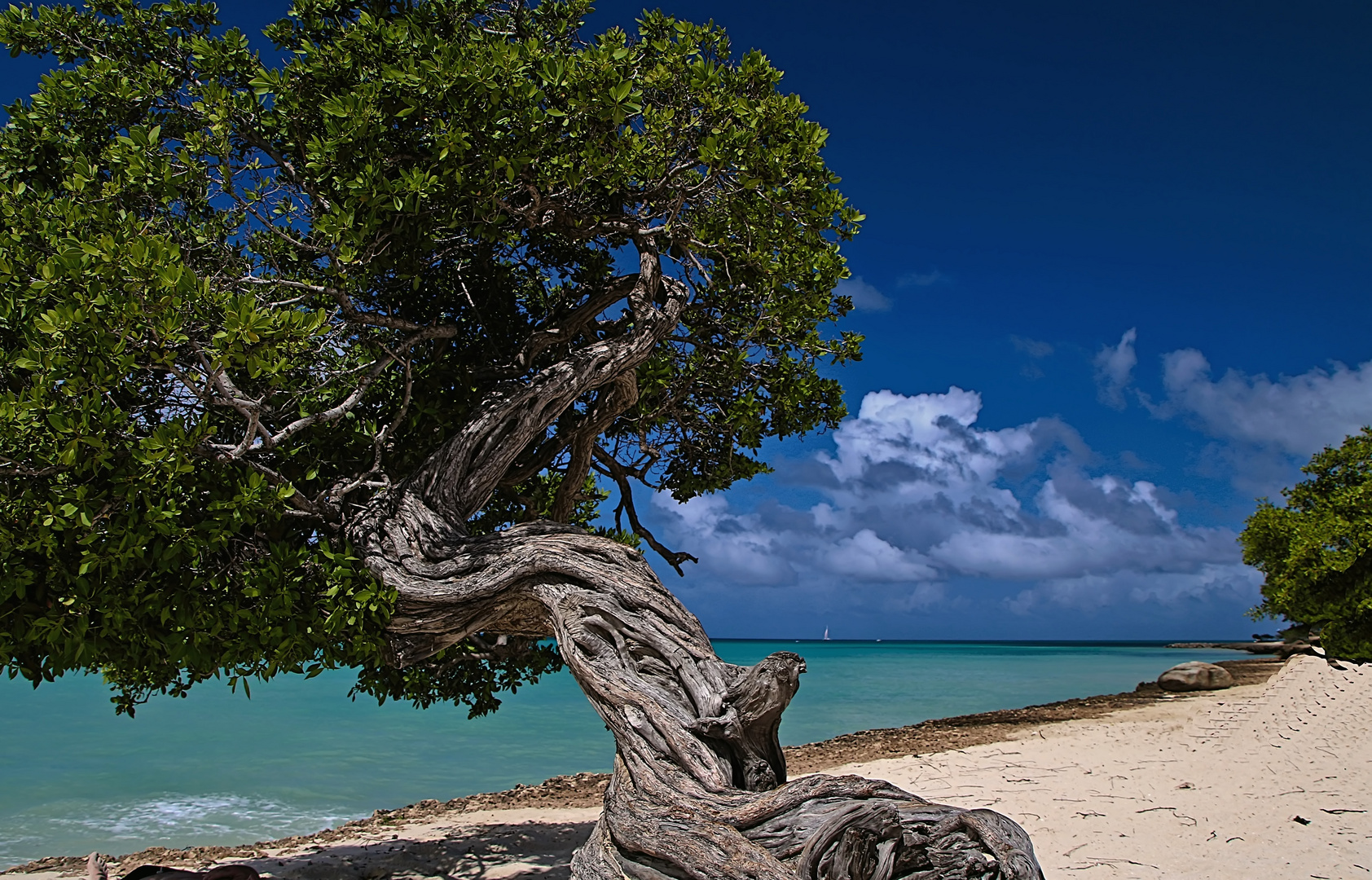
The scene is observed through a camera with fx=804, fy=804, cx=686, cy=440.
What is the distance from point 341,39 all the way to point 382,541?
328 centimetres

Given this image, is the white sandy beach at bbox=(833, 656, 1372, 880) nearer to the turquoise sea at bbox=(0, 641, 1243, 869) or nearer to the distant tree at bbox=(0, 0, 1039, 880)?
the distant tree at bbox=(0, 0, 1039, 880)

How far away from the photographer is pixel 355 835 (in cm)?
888

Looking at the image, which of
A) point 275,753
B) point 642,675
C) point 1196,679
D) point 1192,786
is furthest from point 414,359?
point 1196,679

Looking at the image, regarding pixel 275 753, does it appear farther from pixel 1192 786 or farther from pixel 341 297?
pixel 1192 786

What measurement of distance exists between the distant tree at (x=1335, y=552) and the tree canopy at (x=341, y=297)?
1267 centimetres

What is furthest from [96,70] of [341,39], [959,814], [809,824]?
[959,814]

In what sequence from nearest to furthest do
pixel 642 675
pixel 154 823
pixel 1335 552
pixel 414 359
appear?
pixel 642 675 < pixel 414 359 < pixel 154 823 < pixel 1335 552

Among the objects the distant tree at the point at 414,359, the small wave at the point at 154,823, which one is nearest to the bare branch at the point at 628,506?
the distant tree at the point at 414,359

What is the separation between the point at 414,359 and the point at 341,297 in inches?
51.2

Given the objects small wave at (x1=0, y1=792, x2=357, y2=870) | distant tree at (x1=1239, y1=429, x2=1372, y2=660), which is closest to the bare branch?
small wave at (x1=0, y1=792, x2=357, y2=870)

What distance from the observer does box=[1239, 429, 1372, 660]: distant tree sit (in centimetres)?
1438

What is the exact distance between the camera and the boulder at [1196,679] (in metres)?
21.0

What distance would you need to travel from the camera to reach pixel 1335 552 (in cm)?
1452

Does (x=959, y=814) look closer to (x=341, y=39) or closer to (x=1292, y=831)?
(x=1292, y=831)
